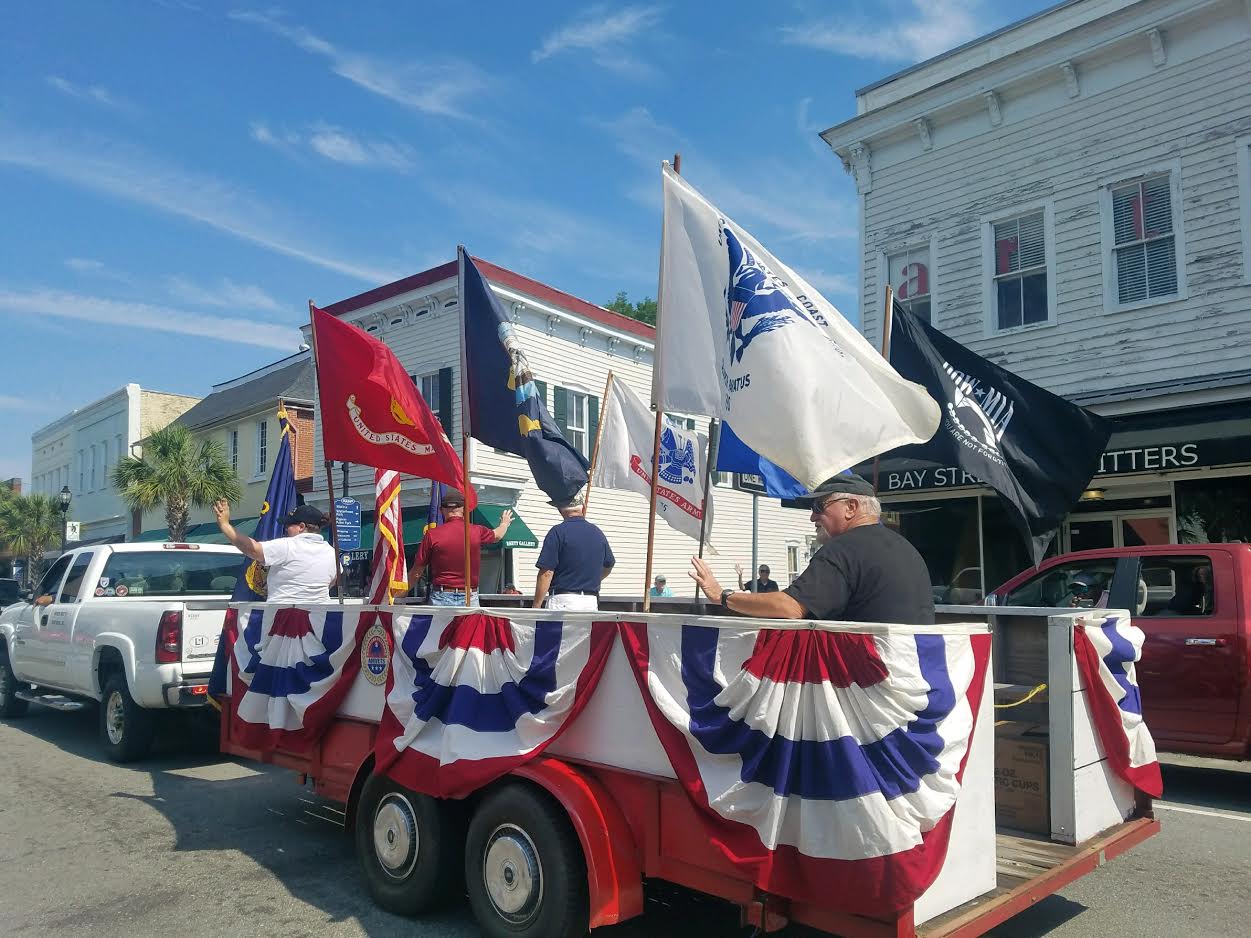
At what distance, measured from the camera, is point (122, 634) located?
340 inches

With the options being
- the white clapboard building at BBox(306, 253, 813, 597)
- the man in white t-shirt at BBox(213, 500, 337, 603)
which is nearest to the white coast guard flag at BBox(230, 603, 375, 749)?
the man in white t-shirt at BBox(213, 500, 337, 603)

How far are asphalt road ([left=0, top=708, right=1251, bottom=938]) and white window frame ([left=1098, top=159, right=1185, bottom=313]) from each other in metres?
7.00

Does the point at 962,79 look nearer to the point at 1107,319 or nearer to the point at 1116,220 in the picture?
the point at 1116,220

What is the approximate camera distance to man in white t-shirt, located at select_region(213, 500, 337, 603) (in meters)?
7.16

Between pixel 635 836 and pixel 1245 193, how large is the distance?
12488 millimetres

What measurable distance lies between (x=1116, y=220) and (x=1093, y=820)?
11.4m

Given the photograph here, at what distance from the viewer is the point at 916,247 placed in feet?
51.3

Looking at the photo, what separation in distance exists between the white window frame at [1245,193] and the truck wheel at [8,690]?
15.8 metres

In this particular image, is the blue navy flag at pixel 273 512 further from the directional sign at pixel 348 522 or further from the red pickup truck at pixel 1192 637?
the red pickup truck at pixel 1192 637

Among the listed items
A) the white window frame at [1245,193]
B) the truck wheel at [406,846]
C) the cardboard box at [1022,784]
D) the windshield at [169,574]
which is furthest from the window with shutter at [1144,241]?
the truck wheel at [406,846]

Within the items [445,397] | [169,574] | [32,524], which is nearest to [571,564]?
[169,574]

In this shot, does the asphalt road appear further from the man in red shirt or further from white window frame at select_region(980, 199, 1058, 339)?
white window frame at select_region(980, 199, 1058, 339)

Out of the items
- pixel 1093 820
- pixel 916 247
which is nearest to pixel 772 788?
pixel 1093 820

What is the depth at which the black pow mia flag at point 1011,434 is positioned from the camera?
6.18 meters
